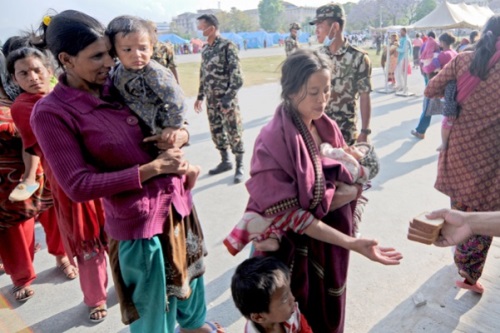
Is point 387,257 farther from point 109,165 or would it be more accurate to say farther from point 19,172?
point 19,172

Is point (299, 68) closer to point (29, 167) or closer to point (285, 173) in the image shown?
point (285, 173)

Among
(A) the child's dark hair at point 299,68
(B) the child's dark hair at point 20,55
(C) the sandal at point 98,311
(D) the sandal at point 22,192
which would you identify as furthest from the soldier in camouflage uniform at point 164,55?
(A) the child's dark hair at point 299,68

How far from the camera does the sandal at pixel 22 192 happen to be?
2.36m

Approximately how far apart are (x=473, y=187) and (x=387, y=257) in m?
1.21

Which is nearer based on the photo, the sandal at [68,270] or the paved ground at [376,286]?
the paved ground at [376,286]

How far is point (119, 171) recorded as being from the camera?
1485 millimetres

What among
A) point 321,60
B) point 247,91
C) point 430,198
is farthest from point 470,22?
point 321,60

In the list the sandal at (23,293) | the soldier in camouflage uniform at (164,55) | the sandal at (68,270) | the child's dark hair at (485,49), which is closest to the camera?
the child's dark hair at (485,49)

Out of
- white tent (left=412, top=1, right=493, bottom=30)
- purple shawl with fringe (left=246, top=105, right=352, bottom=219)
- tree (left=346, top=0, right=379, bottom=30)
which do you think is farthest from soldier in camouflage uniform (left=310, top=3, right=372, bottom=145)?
tree (left=346, top=0, right=379, bottom=30)

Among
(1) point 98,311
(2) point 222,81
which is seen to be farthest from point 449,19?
(1) point 98,311

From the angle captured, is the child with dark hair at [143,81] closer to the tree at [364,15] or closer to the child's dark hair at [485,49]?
the child's dark hair at [485,49]

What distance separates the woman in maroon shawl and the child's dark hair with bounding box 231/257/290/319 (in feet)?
0.32

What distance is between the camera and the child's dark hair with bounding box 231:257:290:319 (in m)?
1.49

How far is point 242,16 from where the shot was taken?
78000mm
